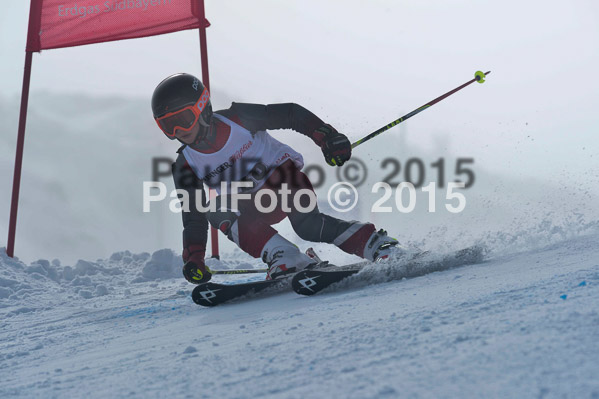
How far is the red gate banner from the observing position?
23.3 feet

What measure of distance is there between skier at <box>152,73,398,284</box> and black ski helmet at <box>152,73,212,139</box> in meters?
0.01

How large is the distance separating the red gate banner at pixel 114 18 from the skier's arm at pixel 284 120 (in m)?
3.27

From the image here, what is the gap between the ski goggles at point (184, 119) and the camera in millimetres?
3881

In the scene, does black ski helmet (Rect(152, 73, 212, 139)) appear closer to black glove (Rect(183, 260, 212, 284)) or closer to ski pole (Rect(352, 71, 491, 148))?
black glove (Rect(183, 260, 212, 284))

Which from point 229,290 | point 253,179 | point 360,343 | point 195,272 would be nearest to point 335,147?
point 253,179

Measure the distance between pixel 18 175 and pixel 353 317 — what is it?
5648mm

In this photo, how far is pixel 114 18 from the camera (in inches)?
283

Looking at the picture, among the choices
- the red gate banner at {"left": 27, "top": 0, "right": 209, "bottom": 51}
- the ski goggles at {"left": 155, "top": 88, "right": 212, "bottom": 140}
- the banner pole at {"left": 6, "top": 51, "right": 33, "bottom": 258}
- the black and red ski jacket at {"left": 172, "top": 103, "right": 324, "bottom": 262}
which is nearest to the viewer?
the ski goggles at {"left": 155, "top": 88, "right": 212, "bottom": 140}

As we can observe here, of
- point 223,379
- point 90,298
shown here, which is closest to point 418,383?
point 223,379

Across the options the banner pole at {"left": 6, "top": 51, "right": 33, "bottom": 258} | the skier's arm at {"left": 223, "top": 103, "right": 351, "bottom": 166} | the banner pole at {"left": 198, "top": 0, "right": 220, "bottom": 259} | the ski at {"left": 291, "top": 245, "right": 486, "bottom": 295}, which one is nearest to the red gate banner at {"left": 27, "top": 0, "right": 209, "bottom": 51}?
the banner pole at {"left": 198, "top": 0, "right": 220, "bottom": 259}

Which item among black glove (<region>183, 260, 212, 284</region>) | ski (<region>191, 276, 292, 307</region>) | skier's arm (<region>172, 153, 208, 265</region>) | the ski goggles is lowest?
ski (<region>191, 276, 292, 307</region>)

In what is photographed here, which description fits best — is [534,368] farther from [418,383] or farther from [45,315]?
[45,315]

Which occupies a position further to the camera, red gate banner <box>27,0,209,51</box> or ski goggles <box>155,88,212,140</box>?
red gate banner <box>27,0,209,51</box>

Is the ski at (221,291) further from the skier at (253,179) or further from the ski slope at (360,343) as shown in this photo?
the skier at (253,179)
